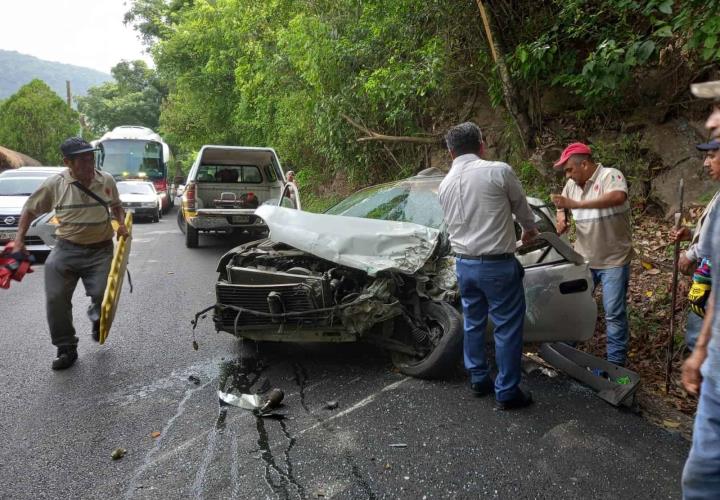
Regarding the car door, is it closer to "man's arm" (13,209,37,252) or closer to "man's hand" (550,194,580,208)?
"man's hand" (550,194,580,208)

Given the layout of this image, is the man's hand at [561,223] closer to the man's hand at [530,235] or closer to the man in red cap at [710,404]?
the man's hand at [530,235]

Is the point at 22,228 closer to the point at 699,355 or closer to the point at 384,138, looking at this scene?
the point at 699,355

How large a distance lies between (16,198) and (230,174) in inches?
159

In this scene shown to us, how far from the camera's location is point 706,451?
1613mm

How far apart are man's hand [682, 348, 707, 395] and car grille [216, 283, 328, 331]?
7.81 feet

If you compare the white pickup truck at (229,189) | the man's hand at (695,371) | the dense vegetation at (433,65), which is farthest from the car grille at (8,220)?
the man's hand at (695,371)

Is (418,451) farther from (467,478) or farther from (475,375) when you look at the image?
(475,375)

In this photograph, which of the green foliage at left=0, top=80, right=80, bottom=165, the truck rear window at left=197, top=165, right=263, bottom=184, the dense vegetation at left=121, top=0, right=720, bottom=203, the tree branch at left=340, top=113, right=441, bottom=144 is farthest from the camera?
the green foliage at left=0, top=80, right=80, bottom=165

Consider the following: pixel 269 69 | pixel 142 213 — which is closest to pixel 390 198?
pixel 269 69

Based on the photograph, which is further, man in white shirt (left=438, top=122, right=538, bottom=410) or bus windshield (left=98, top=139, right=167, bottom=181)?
bus windshield (left=98, top=139, right=167, bottom=181)

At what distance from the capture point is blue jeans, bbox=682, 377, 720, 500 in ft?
5.23

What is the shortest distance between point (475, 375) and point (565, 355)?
92 cm

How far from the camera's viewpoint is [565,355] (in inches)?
157

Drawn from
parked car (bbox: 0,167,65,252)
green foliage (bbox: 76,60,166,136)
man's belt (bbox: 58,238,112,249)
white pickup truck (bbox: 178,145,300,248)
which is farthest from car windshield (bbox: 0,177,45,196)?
green foliage (bbox: 76,60,166,136)
